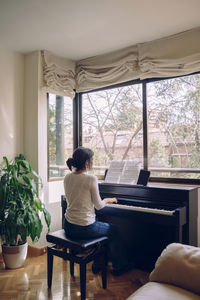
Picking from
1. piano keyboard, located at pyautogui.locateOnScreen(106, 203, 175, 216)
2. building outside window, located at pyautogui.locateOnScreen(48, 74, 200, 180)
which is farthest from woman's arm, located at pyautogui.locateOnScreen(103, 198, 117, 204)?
building outside window, located at pyautogui.locateOnScreen(48, 74, 200, 180)

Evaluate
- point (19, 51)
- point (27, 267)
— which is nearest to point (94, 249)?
point (27, 267)

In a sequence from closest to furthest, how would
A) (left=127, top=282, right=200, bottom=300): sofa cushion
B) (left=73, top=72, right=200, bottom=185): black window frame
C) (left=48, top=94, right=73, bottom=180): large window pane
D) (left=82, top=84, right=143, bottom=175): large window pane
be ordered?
(left=127, top=282, right=200, bottom=300): sofa cushion, (left=73, top=72, right=200, bottom=185): black window frame, (left=82, top=84, right=143, bottom=175): large window pane, (left=48, top=94, right=73, bottom=180): large window pane

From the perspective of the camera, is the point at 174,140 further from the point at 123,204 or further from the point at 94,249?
the point at 94,249

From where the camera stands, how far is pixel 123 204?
2.91 meters

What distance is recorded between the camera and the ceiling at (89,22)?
8.10 feet

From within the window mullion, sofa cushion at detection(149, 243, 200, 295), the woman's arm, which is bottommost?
sofa cushion at detection(149, 243, 200, 295)

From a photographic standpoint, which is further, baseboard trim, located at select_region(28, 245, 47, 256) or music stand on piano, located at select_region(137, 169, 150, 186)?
baseboard trim, located at select_region(28, 245, 47, 256)

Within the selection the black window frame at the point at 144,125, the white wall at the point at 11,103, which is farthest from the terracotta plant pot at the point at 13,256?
the black window frame at the point at 144,125

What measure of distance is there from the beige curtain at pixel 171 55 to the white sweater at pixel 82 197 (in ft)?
5.16

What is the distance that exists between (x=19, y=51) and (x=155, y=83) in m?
1.84

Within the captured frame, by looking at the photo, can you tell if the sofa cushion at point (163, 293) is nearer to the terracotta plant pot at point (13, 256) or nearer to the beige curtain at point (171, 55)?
the terracotta plant pot at point (13, 256)

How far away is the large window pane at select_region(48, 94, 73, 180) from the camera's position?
378cm

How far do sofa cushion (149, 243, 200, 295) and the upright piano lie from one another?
3.00 feet

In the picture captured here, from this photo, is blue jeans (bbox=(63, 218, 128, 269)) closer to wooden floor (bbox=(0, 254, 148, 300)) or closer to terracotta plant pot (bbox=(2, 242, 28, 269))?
wooden floor (bbox=(0, 254, 148, 300))
